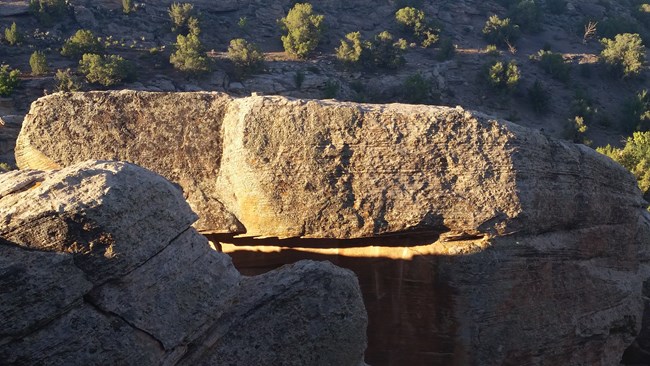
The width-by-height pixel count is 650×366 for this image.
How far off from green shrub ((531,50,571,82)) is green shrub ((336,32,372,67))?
1505 cm

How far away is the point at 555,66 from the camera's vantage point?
4566 cm

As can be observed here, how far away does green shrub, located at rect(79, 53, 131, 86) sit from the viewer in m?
34.2

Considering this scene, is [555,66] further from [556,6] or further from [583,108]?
[556,6]

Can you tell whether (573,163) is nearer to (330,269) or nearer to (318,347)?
(330,269)

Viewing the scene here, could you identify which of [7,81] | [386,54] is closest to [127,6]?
[7,81]

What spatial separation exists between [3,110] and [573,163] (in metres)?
29.4

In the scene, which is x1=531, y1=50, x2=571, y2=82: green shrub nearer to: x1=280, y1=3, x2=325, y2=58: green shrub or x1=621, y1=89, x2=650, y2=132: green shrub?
x1=621, y1=89, x2=650, y2=132: green shrub

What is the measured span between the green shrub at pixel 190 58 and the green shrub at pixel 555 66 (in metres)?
27.5

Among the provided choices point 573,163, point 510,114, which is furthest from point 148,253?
point 510,114

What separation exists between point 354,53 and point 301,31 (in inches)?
176

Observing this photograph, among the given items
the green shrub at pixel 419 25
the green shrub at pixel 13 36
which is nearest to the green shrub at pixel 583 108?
the green shrub at pixel 419 25

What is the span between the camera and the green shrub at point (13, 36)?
120ft

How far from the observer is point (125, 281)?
5590 mm

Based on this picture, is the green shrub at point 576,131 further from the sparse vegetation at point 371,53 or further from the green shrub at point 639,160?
the sparse vegetation at point 371,53
